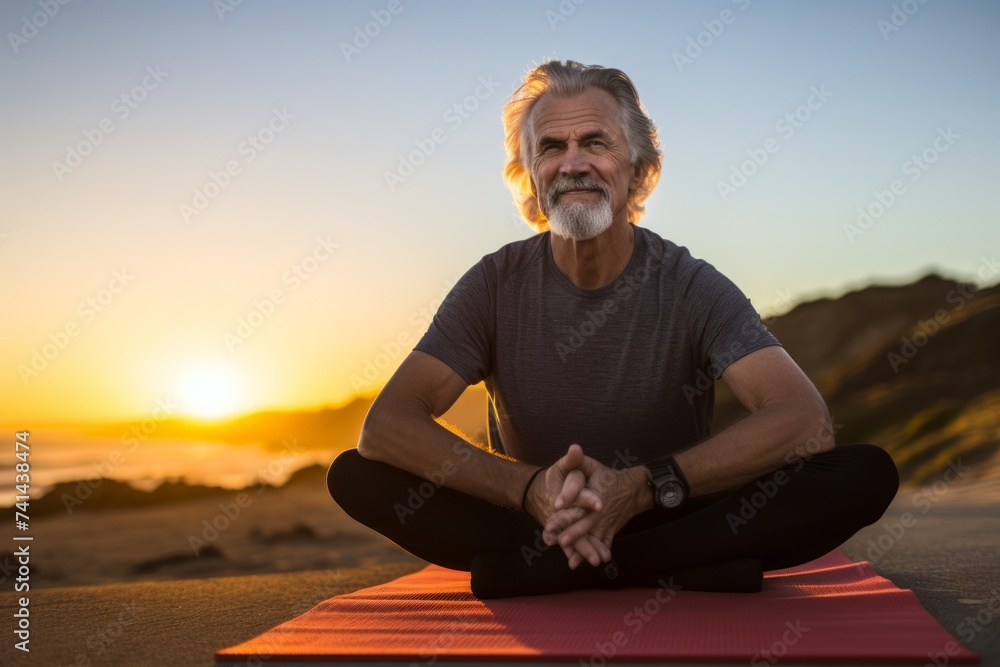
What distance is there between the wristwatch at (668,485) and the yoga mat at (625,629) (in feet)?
0.83

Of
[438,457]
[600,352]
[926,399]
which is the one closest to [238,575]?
[438,457]

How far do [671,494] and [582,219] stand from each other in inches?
39.2

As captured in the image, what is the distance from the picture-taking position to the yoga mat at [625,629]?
161 centimetres

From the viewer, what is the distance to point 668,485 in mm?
2217

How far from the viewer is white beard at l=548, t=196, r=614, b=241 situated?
110 inches

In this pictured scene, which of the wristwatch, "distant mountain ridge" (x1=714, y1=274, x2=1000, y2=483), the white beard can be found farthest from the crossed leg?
"distant mountain ridge" (x1=714, y1=274, x2=1000, y2=483)

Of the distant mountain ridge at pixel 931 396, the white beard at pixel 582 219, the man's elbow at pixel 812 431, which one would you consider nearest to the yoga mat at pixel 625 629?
the man's elbow at pixel 812 431

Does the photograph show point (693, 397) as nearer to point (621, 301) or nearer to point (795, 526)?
point (621, 301)

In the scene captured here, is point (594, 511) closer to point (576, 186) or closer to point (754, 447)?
point (754, 447)

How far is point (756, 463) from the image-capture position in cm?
228

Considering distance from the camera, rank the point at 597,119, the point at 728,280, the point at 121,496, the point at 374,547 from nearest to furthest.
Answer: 1. the point at 728,280
2. the point at 597,119
3. the point at 374,547
4. the point at 121,496

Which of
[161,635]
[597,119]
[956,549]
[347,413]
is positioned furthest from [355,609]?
[347,413]

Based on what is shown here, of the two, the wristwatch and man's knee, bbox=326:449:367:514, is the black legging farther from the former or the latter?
the wristwatch

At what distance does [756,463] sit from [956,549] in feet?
6.23
